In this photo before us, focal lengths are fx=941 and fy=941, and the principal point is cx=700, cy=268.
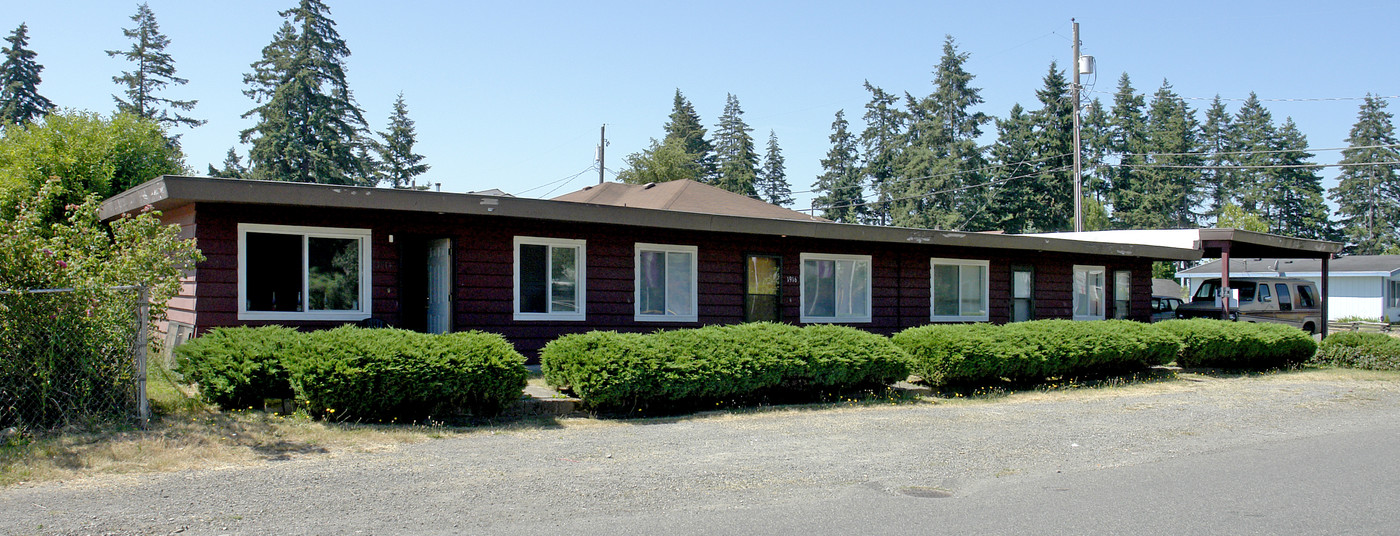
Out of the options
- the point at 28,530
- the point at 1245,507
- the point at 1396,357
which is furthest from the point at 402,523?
the point at 1396,357

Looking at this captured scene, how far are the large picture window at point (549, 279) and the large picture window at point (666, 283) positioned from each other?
1.01 m

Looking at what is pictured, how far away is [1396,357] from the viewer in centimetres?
1662

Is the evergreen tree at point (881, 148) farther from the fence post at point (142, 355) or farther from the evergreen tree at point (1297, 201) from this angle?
the fence post at point (142, 355)

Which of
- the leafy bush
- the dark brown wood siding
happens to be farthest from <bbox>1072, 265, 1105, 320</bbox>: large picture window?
the leafy bush

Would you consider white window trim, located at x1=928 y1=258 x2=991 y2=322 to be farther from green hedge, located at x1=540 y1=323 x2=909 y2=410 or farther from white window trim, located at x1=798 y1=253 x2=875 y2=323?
green hedge, located at x1=540 y1=323 x2=909 y2=410

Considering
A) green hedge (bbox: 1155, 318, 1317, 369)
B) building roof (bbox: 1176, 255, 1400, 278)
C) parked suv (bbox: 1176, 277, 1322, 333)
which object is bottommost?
green hedge (bbox: 1155, 318, 1317, 369)

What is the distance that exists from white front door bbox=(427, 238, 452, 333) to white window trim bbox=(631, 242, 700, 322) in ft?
9.08

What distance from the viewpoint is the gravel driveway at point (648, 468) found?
554cm

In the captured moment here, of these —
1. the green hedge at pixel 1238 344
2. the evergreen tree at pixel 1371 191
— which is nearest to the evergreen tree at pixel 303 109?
the green hedge at pixel 1238 344

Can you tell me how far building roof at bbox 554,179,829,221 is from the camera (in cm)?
2059

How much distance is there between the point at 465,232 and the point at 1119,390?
938 centimetres

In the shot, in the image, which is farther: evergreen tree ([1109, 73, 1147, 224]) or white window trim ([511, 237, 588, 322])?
evergreen tree ([1109, 73, 1147, 224])

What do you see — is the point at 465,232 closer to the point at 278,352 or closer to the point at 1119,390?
the point at 278,352

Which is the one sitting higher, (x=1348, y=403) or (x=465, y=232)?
(x=465, y=232)
